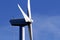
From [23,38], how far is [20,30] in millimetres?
2938

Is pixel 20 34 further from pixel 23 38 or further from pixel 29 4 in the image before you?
pixel 29 4

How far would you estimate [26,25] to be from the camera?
471ft

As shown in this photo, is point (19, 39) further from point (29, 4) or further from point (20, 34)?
point (29, 4)

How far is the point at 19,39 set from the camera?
480ft

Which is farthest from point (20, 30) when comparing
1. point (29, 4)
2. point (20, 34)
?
point (29, 4)

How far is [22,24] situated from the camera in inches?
5684

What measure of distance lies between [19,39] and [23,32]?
2.57 metres

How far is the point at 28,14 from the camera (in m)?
141

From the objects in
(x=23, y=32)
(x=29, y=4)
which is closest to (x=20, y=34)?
(x=23, y=32)

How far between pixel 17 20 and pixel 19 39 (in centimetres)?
566

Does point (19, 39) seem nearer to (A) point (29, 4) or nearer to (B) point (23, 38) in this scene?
(B) point (23, 38)

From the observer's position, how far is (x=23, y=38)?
144 meters

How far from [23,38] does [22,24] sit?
3916mm

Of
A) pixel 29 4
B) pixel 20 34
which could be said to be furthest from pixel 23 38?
pixel 29 4
